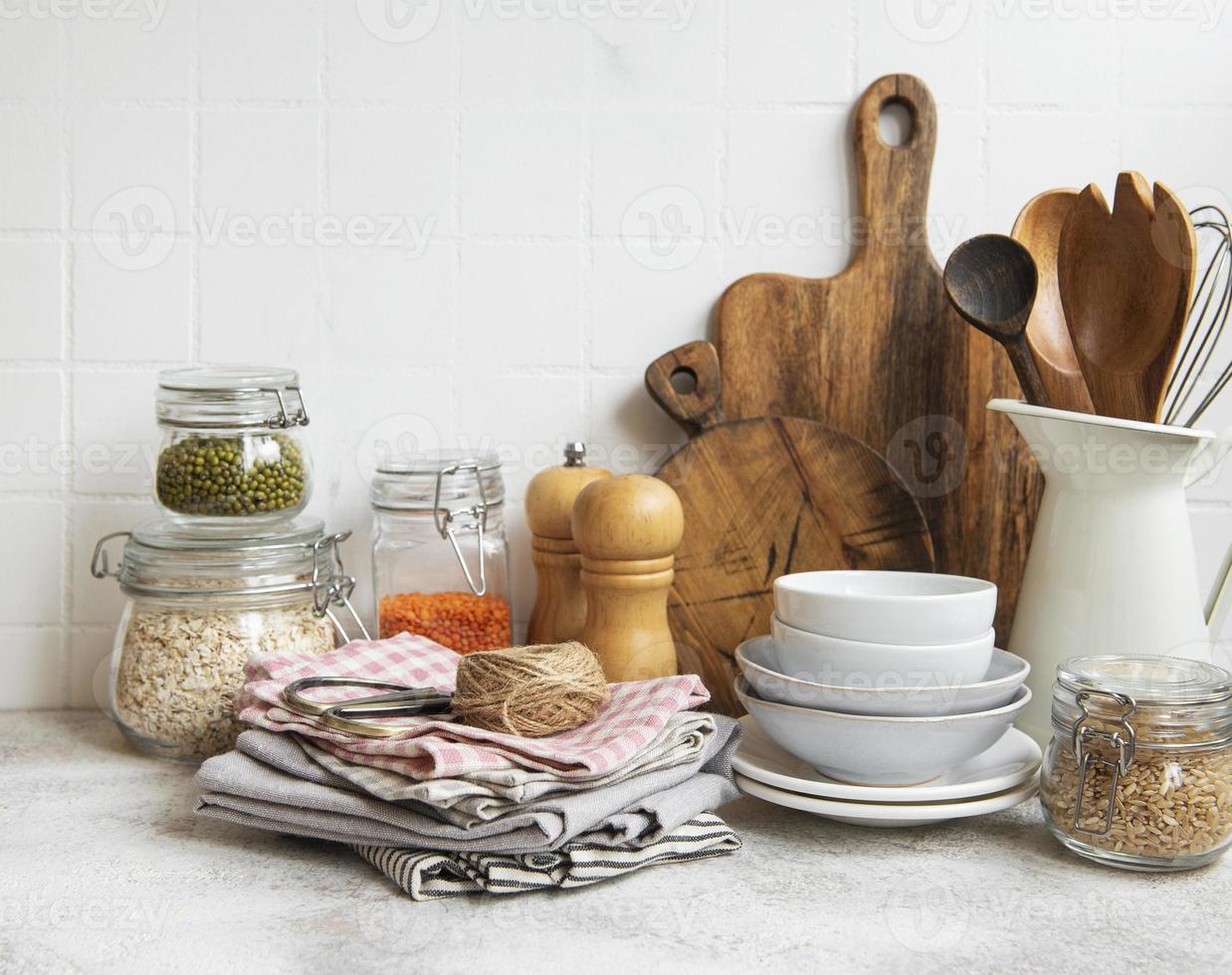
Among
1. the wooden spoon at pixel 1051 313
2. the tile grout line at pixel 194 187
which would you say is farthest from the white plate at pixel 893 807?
the tile grout line at pixel 194 187

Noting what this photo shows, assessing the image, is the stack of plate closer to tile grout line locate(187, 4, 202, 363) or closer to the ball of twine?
the ball of twine

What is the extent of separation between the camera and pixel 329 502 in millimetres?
1102

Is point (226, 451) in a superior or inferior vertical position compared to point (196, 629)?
superior

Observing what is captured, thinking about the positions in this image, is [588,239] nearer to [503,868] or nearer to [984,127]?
[984,127]

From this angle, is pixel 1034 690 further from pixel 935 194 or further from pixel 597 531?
pixel 935 194

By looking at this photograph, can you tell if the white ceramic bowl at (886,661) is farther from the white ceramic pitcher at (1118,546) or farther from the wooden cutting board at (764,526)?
the wooden cutting board at (764,526)

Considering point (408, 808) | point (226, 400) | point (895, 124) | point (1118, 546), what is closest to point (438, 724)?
point (408, 808)

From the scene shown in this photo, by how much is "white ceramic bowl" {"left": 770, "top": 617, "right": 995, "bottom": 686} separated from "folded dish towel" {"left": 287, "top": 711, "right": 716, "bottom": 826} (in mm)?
104

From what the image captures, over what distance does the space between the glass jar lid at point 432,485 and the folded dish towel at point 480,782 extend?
0.94 feet

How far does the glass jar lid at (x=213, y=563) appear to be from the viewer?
0.94 metres

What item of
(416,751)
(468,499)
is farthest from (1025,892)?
(468,499)

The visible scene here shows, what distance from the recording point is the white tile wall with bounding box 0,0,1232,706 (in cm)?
106

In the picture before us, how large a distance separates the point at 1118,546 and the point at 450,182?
0.66 metres

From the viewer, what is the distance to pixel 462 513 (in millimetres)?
1004
